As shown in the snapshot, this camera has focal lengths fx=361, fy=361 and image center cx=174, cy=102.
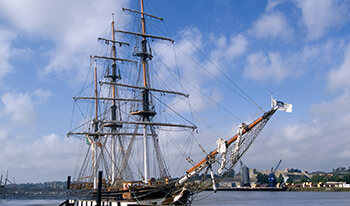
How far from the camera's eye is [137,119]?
143 ft

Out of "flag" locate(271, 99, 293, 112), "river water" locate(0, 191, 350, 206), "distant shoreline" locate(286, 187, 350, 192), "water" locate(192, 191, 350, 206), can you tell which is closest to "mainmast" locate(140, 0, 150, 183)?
"water" locate(192, 191, 350, 206)

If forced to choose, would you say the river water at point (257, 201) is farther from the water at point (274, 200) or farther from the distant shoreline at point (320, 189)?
the distant shoreline at point (320, 189)

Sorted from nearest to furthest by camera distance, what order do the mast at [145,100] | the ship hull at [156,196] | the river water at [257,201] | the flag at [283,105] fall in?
the flag at [283,105], the ship hull at [156,196], the mast at [145,100], the river water at [257,201]

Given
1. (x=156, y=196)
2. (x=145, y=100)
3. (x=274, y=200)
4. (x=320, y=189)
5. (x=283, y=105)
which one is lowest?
(x=274, y=200)

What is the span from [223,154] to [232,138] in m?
1.44

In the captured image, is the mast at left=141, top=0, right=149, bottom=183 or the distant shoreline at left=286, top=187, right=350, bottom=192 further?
the distant shoreline at left=286, top=187, right=350, bottom=192

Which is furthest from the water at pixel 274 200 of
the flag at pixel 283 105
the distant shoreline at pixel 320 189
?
the distant shoreline at pixel 320 189

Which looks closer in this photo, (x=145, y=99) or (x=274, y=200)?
(x=145, y=99)

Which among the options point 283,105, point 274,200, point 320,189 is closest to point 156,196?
point 283,105

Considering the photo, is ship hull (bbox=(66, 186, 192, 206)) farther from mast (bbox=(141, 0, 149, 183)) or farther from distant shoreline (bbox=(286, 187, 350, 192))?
distant shoreline (bbox=(286, 187, 350, 192))

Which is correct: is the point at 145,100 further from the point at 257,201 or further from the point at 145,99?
the point at 257,201

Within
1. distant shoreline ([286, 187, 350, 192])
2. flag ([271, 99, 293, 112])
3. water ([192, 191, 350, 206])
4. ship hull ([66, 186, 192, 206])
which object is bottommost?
water ([192, 191, 350, 206])

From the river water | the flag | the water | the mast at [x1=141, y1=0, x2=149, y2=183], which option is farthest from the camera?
the river water

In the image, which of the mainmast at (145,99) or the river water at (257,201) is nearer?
the mainmast at (145,99)
